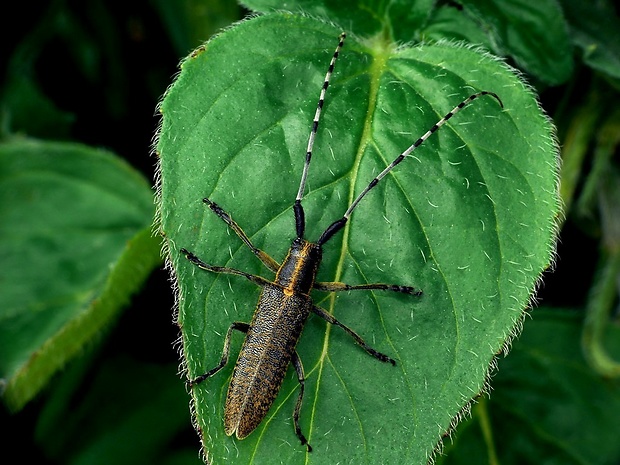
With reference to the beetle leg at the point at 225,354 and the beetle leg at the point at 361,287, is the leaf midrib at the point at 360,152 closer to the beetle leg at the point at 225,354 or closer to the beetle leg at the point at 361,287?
the beetle leg at the point at 361,287

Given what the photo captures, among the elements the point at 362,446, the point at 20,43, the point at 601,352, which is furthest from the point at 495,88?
the point at 20,43

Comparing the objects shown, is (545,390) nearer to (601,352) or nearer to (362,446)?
(601,352)

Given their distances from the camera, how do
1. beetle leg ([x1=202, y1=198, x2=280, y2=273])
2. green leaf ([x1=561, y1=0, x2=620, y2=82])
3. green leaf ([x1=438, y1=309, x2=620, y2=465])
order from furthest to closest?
green leaf ([x1=438, y1=309, x2=620, y2=465])
green leaf ([x1=561, y1=0, x2=620, y2=82])
beetle leg ([x1=202, y1=198, x2=280, y2=273])

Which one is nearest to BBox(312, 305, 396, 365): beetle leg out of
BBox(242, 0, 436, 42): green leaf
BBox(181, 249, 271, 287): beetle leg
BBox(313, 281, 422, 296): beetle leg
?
BBox(313, 281, 422, 296): beetle leg

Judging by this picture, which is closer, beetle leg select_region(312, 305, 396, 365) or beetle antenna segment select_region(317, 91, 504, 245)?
beetle leg select_region(312, 305, 396, 365)

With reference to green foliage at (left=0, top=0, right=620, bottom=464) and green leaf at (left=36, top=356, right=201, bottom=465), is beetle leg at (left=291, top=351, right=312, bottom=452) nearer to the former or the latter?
green foliage at (left=0, top=0, right=620, bottom=464)

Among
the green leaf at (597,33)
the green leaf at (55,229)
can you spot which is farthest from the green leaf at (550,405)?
the green leaf at (55,229)
